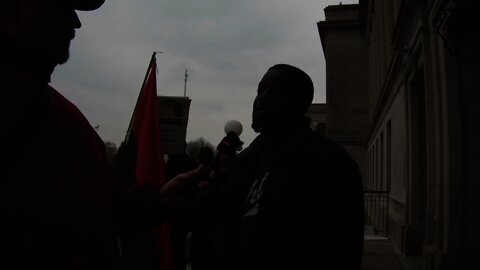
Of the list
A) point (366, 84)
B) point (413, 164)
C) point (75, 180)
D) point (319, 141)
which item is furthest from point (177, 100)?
point (366, 84)

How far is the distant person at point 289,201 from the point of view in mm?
2303

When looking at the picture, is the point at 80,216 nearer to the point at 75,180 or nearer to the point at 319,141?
the point at 75,180

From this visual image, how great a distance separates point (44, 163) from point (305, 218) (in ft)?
4.71

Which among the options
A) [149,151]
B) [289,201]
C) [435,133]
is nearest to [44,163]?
[289,201]

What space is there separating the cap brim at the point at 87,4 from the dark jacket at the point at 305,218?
1.36 meters

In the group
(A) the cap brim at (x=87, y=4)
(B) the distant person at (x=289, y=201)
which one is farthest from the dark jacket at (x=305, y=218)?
(A) the cap brim at (x=87, y=4)

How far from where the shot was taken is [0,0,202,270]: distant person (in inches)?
45.3

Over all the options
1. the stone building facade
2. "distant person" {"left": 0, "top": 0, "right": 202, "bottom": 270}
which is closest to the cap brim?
"distant person" {"left": 0, "top": 0, "right": 202, "bottom": 270}

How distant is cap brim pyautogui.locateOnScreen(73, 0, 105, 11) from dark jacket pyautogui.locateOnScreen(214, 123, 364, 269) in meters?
1.36

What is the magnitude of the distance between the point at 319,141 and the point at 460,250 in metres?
4.72

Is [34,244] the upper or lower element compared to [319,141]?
lower

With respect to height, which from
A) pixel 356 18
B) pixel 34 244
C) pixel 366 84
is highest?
pixel 356 18

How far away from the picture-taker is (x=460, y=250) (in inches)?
247

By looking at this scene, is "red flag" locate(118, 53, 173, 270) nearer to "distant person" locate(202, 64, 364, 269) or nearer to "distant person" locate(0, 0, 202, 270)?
"distant person" locate(202, 64, 364, 269)
